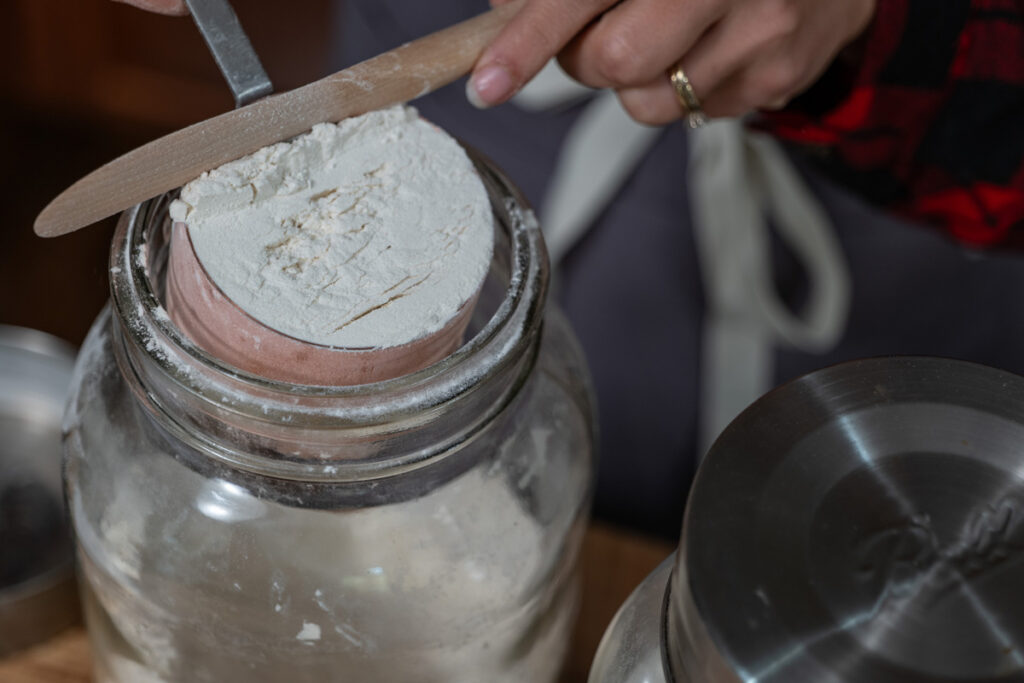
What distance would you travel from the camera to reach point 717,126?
0.67 meters

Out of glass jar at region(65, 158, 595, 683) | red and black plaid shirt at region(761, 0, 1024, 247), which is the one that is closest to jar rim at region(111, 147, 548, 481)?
glass jar at region(65, 158, 595, 683)

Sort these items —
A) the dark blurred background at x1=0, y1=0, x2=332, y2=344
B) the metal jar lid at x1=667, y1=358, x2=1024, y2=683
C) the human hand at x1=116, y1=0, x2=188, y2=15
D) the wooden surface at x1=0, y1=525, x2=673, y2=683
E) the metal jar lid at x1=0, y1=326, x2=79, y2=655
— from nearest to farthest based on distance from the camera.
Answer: the metal jar lid at x1=667, y1=358, x2=1024, y2=683 < the human hand at x1=116, y1=0, x2=188, y2=15 < the wooden surface at x1=0, y1=525, x2=673, y2=683 < the metal jar lid at x1=0, y1=326, x2=79, y2=655 < the dark blurred background at x1=0, y1=0, x2=332, y2=344

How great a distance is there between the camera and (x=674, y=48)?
380 millimetres

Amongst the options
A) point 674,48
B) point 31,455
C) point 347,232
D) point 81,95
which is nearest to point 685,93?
point 674,48

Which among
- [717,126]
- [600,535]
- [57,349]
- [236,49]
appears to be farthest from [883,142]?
[57,349]

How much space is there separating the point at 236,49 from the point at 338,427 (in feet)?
0.40

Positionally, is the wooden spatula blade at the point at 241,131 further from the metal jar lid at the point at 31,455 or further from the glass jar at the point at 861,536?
the metal jar lid at the point at 31,455

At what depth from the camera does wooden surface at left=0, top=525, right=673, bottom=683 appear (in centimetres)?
44

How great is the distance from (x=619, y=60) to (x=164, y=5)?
16cm

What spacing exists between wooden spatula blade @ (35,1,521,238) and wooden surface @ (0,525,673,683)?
0.77 ft

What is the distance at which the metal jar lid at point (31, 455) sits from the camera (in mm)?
545

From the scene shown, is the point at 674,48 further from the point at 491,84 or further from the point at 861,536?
the point at 861,536

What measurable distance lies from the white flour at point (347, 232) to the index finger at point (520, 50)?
1.5 inches

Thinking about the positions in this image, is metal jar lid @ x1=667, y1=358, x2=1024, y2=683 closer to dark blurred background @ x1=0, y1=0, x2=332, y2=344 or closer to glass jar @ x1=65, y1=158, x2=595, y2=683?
glass jar @ x1=65, y1=158, x2=595, y2=683
